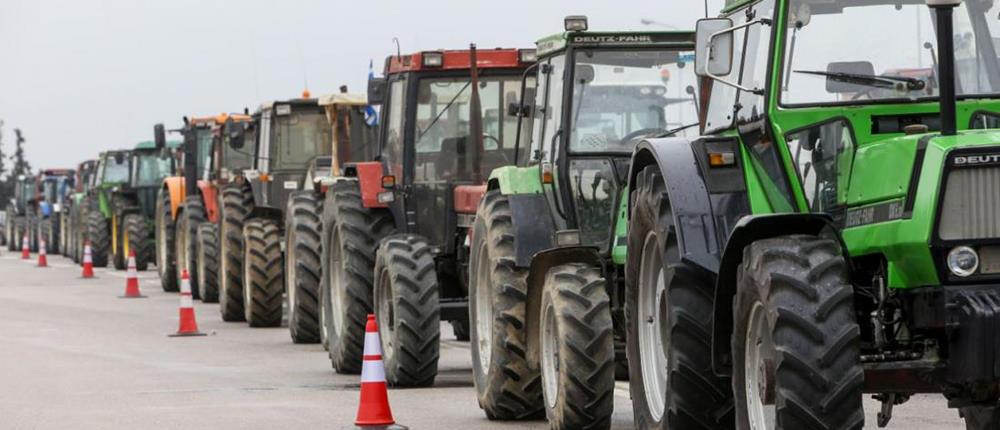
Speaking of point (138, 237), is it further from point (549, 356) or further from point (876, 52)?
point (876, 52)

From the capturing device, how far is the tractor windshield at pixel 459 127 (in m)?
16.7

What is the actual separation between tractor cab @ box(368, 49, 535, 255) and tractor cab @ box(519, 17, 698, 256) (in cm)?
349

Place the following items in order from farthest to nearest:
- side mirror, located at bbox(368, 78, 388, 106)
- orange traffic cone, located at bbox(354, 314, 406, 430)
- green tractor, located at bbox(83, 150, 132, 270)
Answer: green tractor, located at bbox(83, 150, 132, 270), side mirror, located at bbox(368, 78, 388, 106), orange traffic cone, located at bbox(354, 314, 406, 430)

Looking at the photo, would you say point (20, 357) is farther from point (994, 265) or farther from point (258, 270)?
point (994, 265)

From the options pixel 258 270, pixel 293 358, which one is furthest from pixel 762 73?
pixel 258 270

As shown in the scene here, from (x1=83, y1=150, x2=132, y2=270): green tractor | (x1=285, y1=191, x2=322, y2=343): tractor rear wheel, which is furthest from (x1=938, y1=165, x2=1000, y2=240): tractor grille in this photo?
(x1=83, y1=150, x2=132, y2=270): green tractor

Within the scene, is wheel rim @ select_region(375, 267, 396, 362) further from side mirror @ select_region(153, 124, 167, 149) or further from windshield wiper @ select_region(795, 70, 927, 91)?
side mirror @ select_region(153, 124, 167, 149)

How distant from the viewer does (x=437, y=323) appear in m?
15.2

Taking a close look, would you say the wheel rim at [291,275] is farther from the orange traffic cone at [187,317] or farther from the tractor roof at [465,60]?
the tractor roof at [465,60]

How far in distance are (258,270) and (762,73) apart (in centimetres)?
1428

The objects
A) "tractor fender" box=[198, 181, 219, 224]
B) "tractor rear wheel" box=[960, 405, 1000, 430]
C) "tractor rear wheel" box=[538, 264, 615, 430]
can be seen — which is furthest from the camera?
"tractor fender" box=[198, 181, 219, 224]

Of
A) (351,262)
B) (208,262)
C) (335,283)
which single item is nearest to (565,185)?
(351,262)

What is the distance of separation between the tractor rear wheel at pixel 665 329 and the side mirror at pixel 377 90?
7.00 metres

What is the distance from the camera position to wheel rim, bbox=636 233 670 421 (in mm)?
10305
